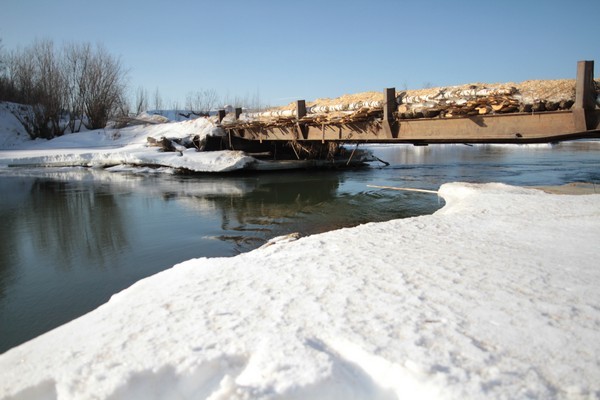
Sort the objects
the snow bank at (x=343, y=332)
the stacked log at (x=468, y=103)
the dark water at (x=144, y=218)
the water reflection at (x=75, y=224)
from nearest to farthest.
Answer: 1. the snow bank at (x=343, y=332)
2. the dark water at (x=144, y=218)
3. the water reflection at (x=75, y=224)
4. the stacked log at (x=468, y=103)

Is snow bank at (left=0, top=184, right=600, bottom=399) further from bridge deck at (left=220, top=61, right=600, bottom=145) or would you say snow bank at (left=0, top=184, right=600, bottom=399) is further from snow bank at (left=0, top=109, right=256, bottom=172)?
snow bank at (left=0, top=109, right=256, bottom=172)

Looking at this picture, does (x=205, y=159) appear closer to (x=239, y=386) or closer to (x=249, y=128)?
(x=249, y=128)

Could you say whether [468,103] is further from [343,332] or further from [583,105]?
[343,332]

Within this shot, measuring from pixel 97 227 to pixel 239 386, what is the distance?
27.8 ft

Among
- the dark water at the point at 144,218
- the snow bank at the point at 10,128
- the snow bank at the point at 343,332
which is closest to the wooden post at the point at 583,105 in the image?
the dark water at the point at 144,218

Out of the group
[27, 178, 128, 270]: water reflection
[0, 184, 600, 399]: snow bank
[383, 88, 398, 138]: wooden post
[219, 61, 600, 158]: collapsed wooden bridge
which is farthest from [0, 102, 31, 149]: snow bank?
[0, 184, 600, 399]: snow bank

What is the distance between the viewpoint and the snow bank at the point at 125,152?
66.1 feet

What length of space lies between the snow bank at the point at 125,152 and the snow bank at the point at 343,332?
16.3m

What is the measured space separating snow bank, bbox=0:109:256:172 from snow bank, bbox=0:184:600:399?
53.4ft

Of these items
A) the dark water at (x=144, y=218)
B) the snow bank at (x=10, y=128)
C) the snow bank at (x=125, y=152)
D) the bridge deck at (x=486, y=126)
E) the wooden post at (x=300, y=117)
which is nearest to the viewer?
the dark water at (x=144, y=218)

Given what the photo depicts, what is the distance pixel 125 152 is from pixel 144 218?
14361mm

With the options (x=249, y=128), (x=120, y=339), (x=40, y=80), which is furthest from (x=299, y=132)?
(x=40, y=80)

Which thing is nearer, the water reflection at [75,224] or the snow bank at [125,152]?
the water reflection at [75,224]

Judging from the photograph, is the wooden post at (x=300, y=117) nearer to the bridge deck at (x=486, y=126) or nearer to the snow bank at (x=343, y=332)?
the bridge deck at (x=486, y=126)
